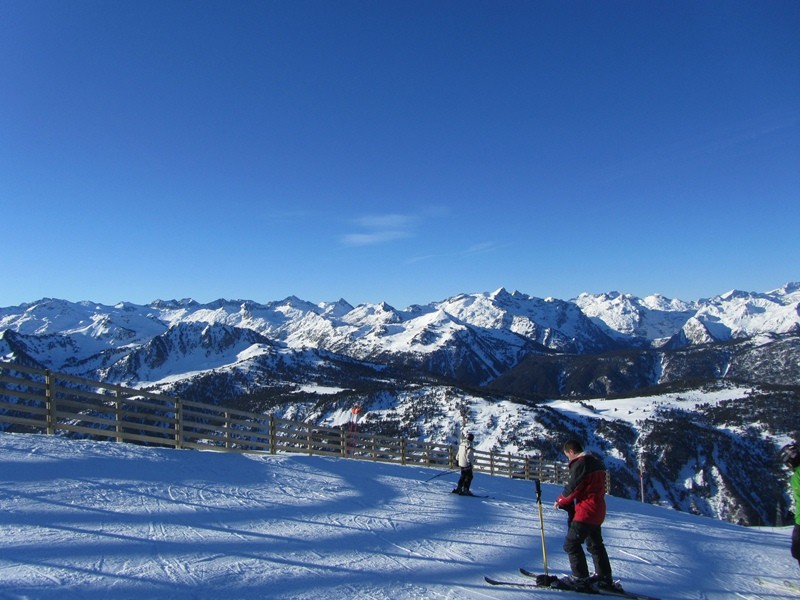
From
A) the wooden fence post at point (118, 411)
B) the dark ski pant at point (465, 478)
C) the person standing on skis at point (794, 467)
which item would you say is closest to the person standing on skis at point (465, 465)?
the dark ski pant at point (465, 478)

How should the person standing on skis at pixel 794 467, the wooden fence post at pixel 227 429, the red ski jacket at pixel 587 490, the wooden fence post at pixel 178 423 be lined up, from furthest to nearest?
the wooden fence post at pixel 227 429 → the wooden fence post at pixel 178 423 → the person standing on skis at pixel 794 467 → the red ski jacket at pixel 587 490

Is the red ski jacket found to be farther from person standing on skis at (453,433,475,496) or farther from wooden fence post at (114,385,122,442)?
wooden fence post at (114,385,122,442)

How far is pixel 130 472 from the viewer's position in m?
11.1

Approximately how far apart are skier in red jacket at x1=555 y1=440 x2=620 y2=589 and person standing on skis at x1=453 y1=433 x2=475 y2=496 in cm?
830

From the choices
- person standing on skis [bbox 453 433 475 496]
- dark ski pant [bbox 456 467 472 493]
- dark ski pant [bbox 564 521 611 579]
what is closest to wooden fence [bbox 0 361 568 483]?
person standing on skis [bbox 453 433 475 496]

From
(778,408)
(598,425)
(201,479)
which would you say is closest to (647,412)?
(598,425)

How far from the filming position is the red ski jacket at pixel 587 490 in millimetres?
6652

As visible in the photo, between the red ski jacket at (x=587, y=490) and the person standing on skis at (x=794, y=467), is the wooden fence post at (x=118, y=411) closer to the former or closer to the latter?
the red ski jacket at (x=587, y=490)

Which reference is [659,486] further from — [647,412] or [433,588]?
[433,588]

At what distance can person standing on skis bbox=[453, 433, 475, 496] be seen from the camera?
49.7ft

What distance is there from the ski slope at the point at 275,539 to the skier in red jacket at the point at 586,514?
0.57 m

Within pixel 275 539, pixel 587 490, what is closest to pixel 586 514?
pixel 587 490

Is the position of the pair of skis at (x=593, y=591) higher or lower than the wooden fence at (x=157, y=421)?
lower

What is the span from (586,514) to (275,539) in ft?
13.8
